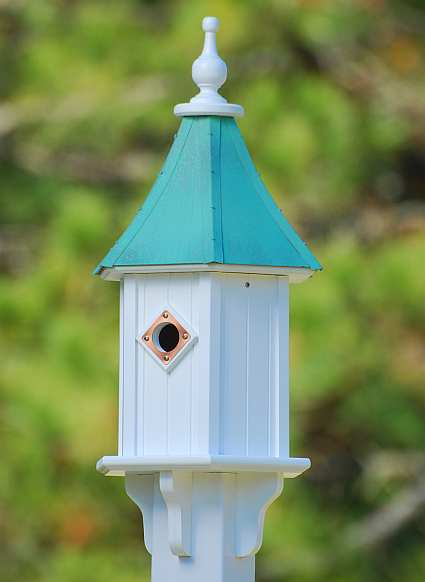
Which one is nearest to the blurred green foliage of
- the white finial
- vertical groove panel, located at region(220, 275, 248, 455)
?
the white finial

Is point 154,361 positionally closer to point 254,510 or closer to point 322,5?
point 254,510

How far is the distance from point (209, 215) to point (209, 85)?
0.37 m

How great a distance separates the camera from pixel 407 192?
39.1 ft

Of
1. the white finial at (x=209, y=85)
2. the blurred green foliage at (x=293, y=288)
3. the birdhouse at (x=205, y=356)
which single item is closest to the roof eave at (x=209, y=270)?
the birdhouse at (x=205, y=356)

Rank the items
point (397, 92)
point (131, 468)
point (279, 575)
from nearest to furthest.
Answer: point (131, 468), point (279, 575), point (397, 92)

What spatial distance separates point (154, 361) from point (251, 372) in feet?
0.76

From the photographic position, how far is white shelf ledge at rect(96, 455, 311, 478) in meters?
4.82

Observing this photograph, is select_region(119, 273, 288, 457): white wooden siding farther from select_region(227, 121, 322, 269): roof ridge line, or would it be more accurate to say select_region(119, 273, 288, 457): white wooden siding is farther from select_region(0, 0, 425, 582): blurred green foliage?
select_region(0, 0, 425, 582): blurred green foliage

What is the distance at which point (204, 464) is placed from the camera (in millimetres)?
4809

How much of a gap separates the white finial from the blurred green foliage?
4433 mm

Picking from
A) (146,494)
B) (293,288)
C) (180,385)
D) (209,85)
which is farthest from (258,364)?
(293,288)

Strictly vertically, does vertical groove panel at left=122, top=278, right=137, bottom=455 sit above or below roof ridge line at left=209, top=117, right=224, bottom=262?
below

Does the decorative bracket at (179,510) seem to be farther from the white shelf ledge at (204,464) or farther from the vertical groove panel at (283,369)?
the vertical groove panel at (283,369)

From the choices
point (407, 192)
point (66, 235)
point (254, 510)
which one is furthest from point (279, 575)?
point (254, 510)
